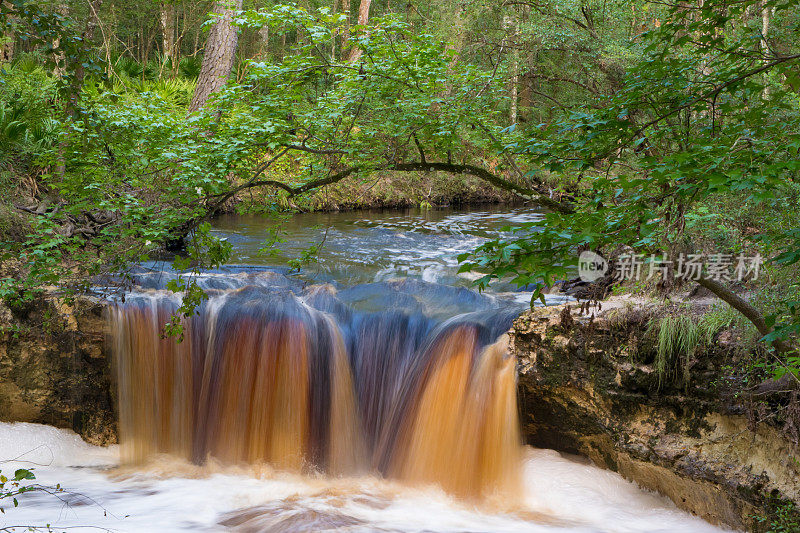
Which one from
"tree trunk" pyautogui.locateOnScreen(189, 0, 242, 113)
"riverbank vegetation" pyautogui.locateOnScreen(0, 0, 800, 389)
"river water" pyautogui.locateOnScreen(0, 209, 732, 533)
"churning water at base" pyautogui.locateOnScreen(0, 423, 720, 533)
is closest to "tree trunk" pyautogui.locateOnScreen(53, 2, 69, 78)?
"riverbank vegetation" pyautogui.locateOnScreen(0, 0, 800, 389)

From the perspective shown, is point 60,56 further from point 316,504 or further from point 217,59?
point 217,59

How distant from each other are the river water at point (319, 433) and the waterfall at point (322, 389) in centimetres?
1

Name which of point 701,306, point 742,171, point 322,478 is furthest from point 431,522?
point 742,171

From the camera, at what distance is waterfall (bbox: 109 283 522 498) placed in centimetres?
612

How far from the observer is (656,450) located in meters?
5.39

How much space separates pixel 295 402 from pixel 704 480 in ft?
13.0

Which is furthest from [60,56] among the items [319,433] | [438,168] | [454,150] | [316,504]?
[319,433]

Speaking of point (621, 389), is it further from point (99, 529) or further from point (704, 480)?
point (99, 529)

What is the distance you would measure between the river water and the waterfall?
0.01 metres

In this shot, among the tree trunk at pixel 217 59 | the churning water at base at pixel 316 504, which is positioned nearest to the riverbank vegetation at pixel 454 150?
the churning water at base at pixel 316 504

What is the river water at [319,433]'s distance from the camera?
5547mm

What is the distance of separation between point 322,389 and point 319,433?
460mm

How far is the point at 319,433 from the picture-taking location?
672 centimetres

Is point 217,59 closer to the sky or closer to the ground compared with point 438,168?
closer to the sky
